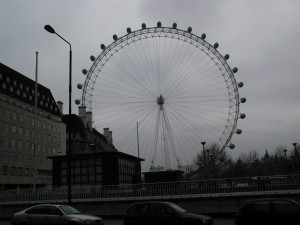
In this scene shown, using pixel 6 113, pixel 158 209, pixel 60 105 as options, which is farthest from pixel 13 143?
pixel 158 209

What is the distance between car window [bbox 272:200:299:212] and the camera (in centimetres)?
1889

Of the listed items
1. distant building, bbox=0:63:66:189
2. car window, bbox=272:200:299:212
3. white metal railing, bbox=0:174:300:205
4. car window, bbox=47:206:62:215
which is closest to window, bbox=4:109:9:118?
distant building, bbox=0:63:66:189

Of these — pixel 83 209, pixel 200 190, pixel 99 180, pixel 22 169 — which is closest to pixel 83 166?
pixel 99 180

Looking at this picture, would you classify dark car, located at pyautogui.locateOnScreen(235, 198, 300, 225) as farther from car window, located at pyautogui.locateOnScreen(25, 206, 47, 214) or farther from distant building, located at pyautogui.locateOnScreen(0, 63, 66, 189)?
distant building, located at pyautogui.locateOnScreen(0, 63, 66, 189)

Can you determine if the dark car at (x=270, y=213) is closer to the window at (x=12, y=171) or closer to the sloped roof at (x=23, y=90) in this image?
the window at (x=12, y=171)

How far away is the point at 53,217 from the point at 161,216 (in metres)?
5.83

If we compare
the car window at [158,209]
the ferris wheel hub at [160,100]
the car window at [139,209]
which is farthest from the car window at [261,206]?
the ferris wheel hub at [160,100]

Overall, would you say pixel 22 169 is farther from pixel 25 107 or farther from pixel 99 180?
pixel 99 180

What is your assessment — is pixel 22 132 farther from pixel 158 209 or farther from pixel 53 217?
pixel 158 209

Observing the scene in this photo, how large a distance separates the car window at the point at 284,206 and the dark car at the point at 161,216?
117 inches

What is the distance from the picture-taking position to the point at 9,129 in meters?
105

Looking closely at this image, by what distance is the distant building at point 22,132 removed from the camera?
10281 cm

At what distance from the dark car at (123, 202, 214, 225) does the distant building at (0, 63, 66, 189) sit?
78.0m

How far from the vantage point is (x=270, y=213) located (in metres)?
19.1
